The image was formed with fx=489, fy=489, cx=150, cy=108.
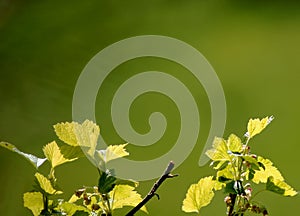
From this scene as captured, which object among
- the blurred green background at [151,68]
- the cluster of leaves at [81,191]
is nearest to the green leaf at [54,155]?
the cluster of leaves at [81,191]

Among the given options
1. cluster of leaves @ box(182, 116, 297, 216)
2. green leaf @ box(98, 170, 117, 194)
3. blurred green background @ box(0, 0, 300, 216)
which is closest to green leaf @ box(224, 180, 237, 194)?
cluster of leaves @ box(182, 116, 297, 216)

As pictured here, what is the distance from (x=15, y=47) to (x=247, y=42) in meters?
0.80

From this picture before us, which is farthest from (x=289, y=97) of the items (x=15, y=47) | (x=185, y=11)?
(x=15, y=47)

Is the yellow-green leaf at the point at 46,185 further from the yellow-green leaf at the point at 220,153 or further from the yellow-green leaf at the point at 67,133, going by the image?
the yellow-green leaf at the point at 220,153

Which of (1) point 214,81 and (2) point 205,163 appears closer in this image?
(2) point 205,163

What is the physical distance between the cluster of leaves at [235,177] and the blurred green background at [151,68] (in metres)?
0.88

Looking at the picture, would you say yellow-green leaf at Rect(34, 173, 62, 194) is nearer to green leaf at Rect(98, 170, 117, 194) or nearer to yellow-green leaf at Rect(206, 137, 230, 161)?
green leaf at Rect(98, 170, 117, 194)

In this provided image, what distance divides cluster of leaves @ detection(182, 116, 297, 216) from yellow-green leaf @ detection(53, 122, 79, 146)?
0.44ft

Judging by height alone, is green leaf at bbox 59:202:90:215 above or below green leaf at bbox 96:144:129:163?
below

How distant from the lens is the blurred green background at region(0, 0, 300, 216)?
1.44m

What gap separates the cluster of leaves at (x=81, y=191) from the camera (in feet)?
1.52

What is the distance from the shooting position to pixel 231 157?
0.48 meters

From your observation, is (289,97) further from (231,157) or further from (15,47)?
(231,157)

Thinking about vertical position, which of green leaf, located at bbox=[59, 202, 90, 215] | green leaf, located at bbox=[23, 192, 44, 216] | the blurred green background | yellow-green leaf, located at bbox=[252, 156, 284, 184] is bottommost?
green leaf, located at bbox=[59, 202, 90, 215]
